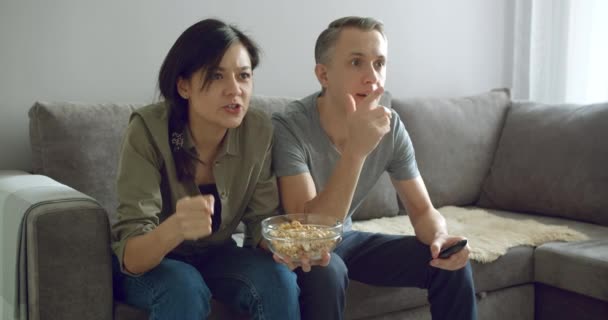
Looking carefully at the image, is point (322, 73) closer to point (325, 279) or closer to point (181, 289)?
point (325, 279)

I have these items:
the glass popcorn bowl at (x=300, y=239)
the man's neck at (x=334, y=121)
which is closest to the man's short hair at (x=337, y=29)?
the man's neck at (x=334, y=121)

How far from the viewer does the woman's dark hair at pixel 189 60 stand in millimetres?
1437

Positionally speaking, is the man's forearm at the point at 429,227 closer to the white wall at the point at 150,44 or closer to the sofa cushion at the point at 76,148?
the sofa cushion at the point at 76,148

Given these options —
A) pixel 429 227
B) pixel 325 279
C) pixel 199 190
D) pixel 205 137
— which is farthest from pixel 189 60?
pixel 429 227

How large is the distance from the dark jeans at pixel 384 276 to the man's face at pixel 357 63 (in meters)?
0.39

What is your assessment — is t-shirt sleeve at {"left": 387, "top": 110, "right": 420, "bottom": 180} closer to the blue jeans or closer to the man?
the man

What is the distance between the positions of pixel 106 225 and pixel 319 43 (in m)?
0.82

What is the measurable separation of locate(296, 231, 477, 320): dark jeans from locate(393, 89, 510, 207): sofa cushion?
801mm

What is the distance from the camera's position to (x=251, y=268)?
138 centimetres

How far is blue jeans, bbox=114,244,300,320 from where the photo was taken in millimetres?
1263

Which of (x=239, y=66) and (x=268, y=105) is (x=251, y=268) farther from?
(x=268, y=105)

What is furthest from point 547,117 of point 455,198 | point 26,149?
point 26,149

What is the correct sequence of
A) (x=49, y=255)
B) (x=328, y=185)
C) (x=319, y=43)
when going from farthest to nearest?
(x=319, y=43), (x=328, y=185), (x=49, y=255)

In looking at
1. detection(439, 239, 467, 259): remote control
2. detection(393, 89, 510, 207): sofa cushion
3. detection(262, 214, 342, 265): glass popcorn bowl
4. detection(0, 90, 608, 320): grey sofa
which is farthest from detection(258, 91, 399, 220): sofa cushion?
detection(262, 214, 342, 265): glass popcorn bowl
